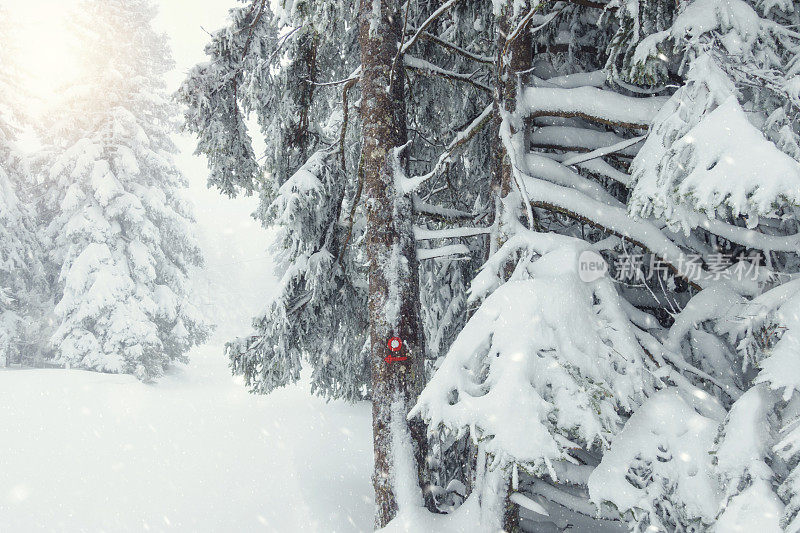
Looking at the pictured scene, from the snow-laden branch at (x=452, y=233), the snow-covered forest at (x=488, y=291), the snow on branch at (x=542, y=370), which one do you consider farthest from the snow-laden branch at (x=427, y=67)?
the snow on branch at (x=542, y=370)

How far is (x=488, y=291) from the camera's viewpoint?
3.61 m

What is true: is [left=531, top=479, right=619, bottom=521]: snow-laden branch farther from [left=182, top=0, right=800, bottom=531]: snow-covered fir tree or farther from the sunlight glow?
the sunlight glow

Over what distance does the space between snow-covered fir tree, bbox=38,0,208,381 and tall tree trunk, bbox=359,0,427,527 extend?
42.0 feet

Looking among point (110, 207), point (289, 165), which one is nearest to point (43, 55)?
point (110, 207)

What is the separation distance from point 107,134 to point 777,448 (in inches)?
690

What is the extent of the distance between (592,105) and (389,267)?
6.91 ft

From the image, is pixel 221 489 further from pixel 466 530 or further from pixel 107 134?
pixel 107 134

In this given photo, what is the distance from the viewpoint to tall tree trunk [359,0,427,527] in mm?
4141

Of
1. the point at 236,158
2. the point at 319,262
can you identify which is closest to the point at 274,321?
the point at 319,262

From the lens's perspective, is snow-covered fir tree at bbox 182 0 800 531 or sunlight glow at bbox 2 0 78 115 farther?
sunlight glow at bbox 2 0 78 115

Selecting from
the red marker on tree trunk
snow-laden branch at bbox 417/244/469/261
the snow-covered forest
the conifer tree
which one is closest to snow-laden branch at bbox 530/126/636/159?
the snow-covered forest

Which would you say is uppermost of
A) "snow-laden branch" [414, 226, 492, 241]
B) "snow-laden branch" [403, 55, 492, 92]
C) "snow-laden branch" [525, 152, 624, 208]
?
"snow-laden branch" [403, 55, 492, 92]

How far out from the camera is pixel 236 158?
18.9ft

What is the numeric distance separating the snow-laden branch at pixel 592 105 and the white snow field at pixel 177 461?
479 cm
